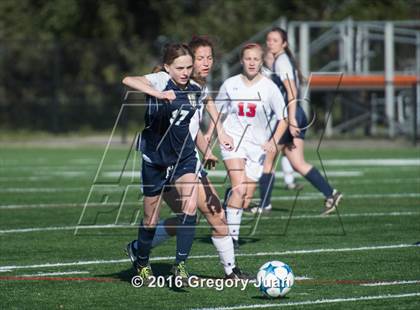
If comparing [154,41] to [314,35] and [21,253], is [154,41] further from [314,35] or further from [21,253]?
[21,253]

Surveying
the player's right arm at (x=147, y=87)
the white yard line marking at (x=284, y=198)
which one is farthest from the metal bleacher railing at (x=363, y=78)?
the player's right arm at (x=147, y=87)

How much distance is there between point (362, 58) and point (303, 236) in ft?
58.5

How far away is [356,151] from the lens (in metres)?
23.2

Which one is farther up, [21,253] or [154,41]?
[21,253]

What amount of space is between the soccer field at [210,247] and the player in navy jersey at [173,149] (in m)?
0.47

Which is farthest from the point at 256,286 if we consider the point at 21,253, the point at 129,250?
the point at 21,253

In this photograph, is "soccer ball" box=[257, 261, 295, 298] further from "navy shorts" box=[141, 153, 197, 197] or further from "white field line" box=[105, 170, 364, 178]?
"white field line" box=[105, 170, 364, 178]

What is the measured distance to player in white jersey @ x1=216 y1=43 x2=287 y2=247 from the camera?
9516mm

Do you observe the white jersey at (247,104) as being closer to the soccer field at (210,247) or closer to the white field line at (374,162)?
the soccer field at (210,247)

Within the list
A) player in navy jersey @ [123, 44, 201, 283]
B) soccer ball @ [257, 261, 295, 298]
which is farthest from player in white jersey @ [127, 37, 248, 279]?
soccer ball @ [257, 261, 295, 298]

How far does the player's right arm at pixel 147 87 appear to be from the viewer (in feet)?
23.2

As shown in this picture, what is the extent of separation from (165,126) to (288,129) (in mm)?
4532

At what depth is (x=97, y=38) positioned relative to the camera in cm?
3447

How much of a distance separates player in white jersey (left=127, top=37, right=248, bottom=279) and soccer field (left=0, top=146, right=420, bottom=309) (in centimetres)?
28
